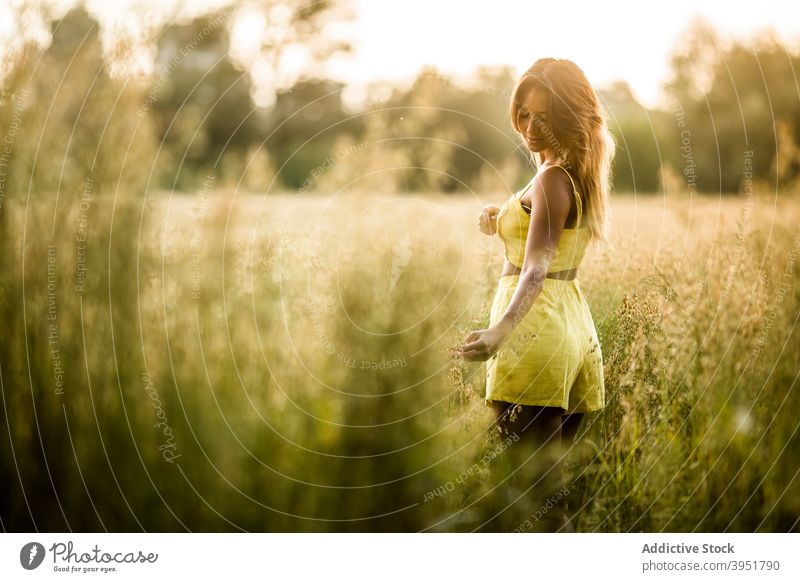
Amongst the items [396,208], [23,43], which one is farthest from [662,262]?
[23,43]

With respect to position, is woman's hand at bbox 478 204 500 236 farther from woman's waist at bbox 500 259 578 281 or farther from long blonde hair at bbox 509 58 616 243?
long blonde hair at bbox 509 58 616 243

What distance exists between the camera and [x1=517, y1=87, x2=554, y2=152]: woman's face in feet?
7.92

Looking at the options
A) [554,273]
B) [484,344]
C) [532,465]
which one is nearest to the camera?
[484,344]

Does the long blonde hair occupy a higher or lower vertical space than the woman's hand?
higher

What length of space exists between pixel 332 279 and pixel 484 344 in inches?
32.9

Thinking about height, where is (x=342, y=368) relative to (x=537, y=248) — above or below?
below

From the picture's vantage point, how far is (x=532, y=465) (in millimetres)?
2748

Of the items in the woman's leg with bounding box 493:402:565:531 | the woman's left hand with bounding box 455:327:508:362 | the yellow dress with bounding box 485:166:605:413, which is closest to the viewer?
the woman's left hand with bounding box 455:327:508:362

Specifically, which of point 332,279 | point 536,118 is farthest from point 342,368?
point 536,118

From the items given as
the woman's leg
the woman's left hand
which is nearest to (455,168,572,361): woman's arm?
the woman's left hand

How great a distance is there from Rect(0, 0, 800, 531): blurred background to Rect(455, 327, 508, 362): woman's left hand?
251 mm

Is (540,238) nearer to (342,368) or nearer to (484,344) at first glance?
(484,344)

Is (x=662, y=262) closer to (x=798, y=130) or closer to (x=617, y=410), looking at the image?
(x=617, y=410)

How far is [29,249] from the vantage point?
257 cm
